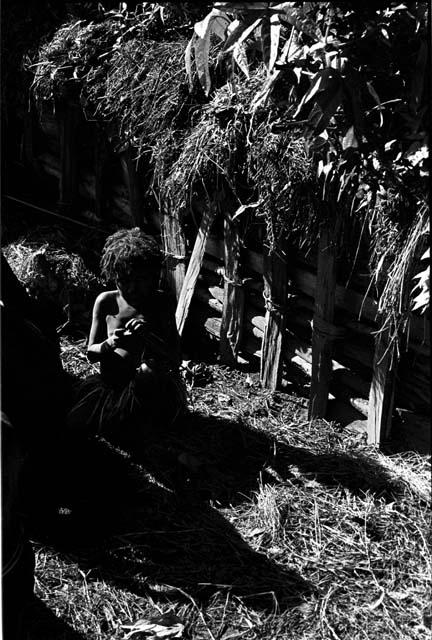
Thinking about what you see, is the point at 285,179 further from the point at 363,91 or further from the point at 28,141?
the point at 28,141

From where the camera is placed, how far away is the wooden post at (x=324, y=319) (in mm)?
4594

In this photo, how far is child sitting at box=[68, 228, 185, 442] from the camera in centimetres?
473

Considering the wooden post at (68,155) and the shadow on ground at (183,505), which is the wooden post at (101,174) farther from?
the shadow on ground at (183,505)

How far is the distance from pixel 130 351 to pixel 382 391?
148 centimetres

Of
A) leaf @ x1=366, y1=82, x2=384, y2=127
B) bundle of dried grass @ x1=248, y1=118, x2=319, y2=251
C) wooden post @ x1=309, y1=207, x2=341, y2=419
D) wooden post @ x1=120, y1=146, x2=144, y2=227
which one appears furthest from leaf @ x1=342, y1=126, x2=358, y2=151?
wooden post @ x1=120, y1=146, x2=144, y2=227

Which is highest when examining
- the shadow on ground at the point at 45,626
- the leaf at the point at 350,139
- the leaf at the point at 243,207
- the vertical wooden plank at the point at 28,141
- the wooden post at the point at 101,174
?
the vertical wooden plank at the point at 28,141

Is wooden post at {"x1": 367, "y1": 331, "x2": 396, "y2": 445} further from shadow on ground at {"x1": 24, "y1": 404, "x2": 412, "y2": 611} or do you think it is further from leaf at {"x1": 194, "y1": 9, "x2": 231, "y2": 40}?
leaf at {"x1": 194, "y1": 9, "x2": 231, "y2": 40}

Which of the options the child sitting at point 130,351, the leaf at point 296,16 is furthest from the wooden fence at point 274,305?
the leaf at point 296,16

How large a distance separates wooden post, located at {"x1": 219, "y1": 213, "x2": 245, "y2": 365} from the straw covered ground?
683 mm

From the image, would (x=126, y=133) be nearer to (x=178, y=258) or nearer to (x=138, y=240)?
(x=178, y=258)

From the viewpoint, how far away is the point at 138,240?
15.4ft

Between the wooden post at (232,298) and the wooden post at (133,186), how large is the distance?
109cm

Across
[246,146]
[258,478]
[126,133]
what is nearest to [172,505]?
[258,478]

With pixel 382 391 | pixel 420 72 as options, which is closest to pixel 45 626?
pixel 382 391
